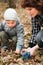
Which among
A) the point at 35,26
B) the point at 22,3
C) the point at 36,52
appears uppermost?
the point at 22,3

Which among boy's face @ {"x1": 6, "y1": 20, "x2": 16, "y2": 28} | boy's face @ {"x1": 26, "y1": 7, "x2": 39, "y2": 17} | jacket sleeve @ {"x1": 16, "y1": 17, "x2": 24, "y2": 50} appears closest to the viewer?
boy's face @ {"x1": 26, "y1": 7, "x2": 39, "y2": 17}

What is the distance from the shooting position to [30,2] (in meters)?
4.57

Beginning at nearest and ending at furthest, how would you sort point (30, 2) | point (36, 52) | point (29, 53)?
1. point (30, 2)
2. point (29, 53)
3. point (36, 52)

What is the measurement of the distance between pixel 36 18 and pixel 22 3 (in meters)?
0.50

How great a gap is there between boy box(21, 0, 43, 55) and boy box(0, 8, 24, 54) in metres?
0.26

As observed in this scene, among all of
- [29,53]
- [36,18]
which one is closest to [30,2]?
[36,18]

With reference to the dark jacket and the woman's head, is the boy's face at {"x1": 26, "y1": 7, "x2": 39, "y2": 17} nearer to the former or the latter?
the woman's head

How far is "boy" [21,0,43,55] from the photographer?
4.57m

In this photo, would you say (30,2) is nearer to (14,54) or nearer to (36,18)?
(36,18)

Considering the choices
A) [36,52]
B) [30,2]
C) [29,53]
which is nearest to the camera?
[30,2]

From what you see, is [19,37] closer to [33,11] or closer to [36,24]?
[36,24]

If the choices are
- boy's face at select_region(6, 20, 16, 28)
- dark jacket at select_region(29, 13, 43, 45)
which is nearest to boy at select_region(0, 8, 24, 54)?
boy's face at select_region(6, 20, 16, 28)

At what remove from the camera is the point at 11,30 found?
544 cm

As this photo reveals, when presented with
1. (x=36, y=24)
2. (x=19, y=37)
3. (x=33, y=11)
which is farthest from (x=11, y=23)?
Result: (x=33, y=11)
